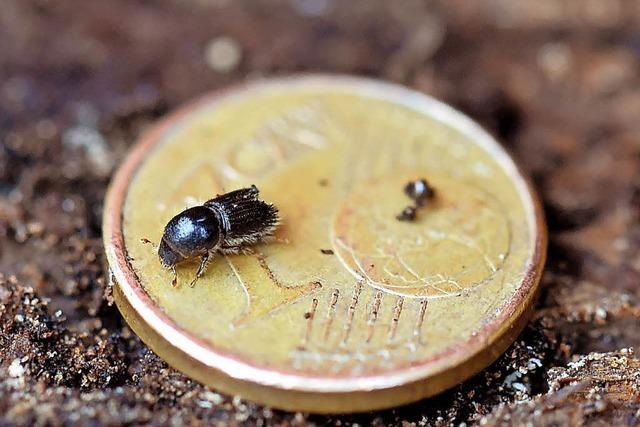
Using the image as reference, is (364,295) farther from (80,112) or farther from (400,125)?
(80,112)

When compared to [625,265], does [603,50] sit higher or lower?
higher

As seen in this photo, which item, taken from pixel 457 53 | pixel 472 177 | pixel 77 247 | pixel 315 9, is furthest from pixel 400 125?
pixel 77 247

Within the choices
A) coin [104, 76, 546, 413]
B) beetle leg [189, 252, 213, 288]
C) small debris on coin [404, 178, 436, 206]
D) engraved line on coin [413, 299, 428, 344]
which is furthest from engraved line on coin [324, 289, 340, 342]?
small debris on coin [404, 178, 436, 206]

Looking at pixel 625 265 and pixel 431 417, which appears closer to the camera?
pixel 431 417

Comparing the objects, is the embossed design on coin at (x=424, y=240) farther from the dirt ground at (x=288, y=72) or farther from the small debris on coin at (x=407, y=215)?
the dirt ground at (x=288, y=72)

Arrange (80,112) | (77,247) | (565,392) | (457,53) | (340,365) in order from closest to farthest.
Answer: (340,365), (565,392), (77,247), (80,112), (457,53)

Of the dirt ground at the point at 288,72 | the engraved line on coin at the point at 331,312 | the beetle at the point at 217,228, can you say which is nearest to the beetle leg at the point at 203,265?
the beetle at the point at 217,228

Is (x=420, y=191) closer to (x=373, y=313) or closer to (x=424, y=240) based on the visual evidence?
(x=424, y=240)
